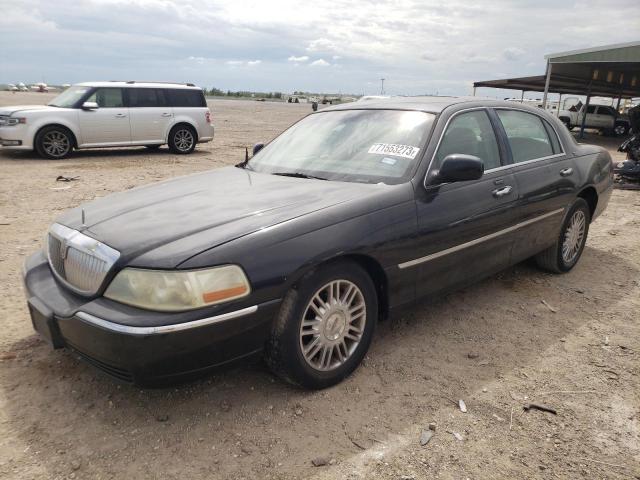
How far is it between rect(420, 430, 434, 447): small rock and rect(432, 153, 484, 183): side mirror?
1487 millimetres

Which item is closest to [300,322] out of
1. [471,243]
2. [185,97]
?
[471,243]

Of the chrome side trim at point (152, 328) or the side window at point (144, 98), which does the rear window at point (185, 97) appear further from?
the chrome side trim at point (152, 328)

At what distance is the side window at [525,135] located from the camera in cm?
394

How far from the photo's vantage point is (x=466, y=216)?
3326mm

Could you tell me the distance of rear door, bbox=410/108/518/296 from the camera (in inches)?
123

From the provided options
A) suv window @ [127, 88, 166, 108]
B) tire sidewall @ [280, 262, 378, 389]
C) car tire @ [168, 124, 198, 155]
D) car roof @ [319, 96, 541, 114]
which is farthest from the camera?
car tire @ [168, 124, 198, 155]

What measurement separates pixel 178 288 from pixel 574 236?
158 inches

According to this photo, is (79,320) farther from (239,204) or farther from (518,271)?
(518,271)

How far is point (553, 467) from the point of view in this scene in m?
2.28

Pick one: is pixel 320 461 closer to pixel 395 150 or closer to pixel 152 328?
pixel 152 328

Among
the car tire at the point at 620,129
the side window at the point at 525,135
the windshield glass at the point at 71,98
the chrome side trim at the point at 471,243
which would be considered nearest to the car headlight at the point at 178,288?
the chrome side trim at the point at 471,243

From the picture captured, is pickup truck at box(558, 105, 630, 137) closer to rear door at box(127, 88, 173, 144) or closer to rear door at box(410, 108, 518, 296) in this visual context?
rear door at box(127, 88, 173, 144)

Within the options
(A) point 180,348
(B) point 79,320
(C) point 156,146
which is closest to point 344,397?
(A) point 180,348

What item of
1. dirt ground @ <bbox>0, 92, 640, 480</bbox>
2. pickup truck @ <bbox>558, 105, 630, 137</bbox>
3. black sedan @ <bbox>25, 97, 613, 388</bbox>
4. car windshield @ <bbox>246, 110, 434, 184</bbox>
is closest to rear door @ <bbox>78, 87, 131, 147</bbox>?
dirt ground @ <bbox>0, 92, 640, 480</bbox>
